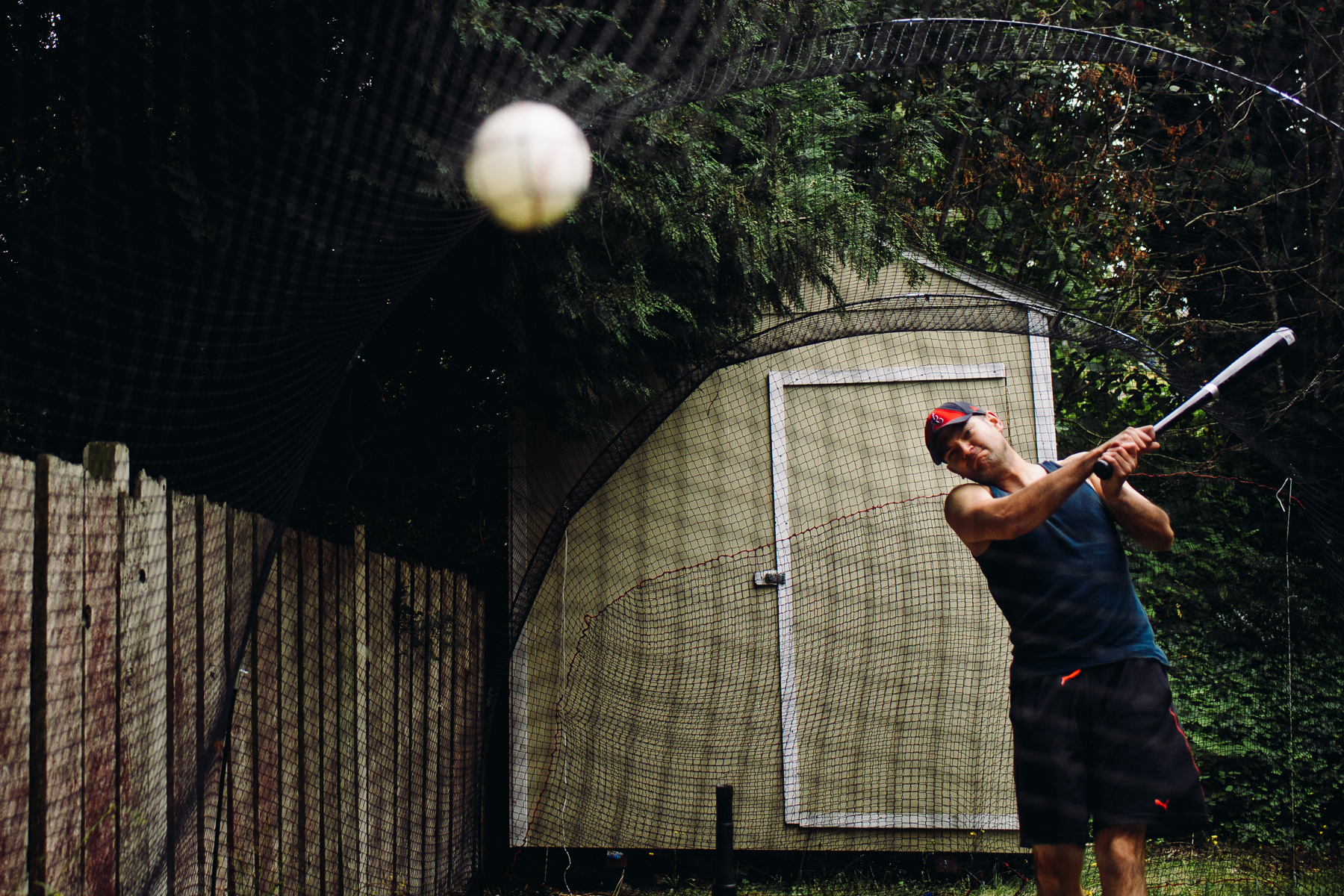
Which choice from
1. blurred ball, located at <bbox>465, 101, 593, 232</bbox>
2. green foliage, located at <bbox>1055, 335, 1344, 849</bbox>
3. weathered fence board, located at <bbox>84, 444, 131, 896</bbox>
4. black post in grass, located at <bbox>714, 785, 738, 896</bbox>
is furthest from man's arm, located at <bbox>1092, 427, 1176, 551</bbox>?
green foliage, located at <bbox>1055, 335, 1344, 849</bbox>

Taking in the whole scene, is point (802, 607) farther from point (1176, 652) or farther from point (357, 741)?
point (1176, 652)

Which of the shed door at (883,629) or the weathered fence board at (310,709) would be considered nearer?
the weathered fence board at (310,709)

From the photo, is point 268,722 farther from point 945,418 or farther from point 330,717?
point 945,418

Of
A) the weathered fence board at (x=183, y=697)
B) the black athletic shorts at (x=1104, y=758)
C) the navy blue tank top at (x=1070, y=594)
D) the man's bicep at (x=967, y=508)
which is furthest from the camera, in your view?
the man's bicep at (x=967, y=508)

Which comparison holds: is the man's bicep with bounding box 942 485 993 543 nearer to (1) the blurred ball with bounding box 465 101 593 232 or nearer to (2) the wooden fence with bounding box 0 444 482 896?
(1) the blurred ball with bounding box 465 101 593 232

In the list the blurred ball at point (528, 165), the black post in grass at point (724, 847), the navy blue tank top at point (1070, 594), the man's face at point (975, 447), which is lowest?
the black post in grass at point (724, 847)

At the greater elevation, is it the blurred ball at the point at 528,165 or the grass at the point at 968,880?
the blurred ball at the point at 528,165

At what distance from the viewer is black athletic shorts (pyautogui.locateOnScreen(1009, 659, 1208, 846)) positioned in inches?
82.4

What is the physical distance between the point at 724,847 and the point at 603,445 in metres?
1.89

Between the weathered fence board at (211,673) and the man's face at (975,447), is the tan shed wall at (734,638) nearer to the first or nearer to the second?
the man's face at (975,447)

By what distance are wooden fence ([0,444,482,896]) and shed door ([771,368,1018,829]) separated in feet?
5.84

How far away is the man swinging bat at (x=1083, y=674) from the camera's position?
6.92 feet

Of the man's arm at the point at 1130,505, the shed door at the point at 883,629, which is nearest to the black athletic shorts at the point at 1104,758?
the man's arm at the point at 1130,505

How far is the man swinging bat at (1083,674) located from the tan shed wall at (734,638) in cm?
210
